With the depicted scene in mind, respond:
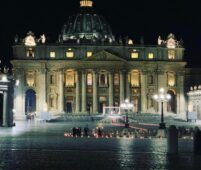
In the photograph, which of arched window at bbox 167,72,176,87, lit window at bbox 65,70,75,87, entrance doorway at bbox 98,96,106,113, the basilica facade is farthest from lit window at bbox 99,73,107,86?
arched window at bbox 167,72,176,87

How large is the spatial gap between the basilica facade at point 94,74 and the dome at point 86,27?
14.1m

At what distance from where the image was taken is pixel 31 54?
460 ft

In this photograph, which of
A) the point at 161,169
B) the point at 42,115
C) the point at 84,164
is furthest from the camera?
the point at 42,115

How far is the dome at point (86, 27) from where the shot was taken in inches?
6289

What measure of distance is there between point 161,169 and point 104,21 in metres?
148

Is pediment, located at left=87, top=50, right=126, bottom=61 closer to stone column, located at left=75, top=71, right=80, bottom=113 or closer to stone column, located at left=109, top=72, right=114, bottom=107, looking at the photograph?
stone column, located at left=109, top=72, right=114, bottom=107

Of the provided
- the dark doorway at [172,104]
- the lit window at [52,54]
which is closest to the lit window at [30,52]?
the lit window at [52,54]

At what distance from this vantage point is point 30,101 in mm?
147625

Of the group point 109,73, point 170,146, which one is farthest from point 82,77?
point 170,146

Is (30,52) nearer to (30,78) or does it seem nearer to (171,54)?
(30,78)

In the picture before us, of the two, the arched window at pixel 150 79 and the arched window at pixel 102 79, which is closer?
the arched window at pixel 102 79

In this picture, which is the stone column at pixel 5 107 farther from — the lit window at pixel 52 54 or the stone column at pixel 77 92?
the lit window at pixel 52 54

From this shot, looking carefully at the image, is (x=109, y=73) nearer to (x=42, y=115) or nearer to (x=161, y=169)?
(x=42, y=115)

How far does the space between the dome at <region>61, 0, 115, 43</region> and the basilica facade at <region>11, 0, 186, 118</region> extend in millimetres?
14148
